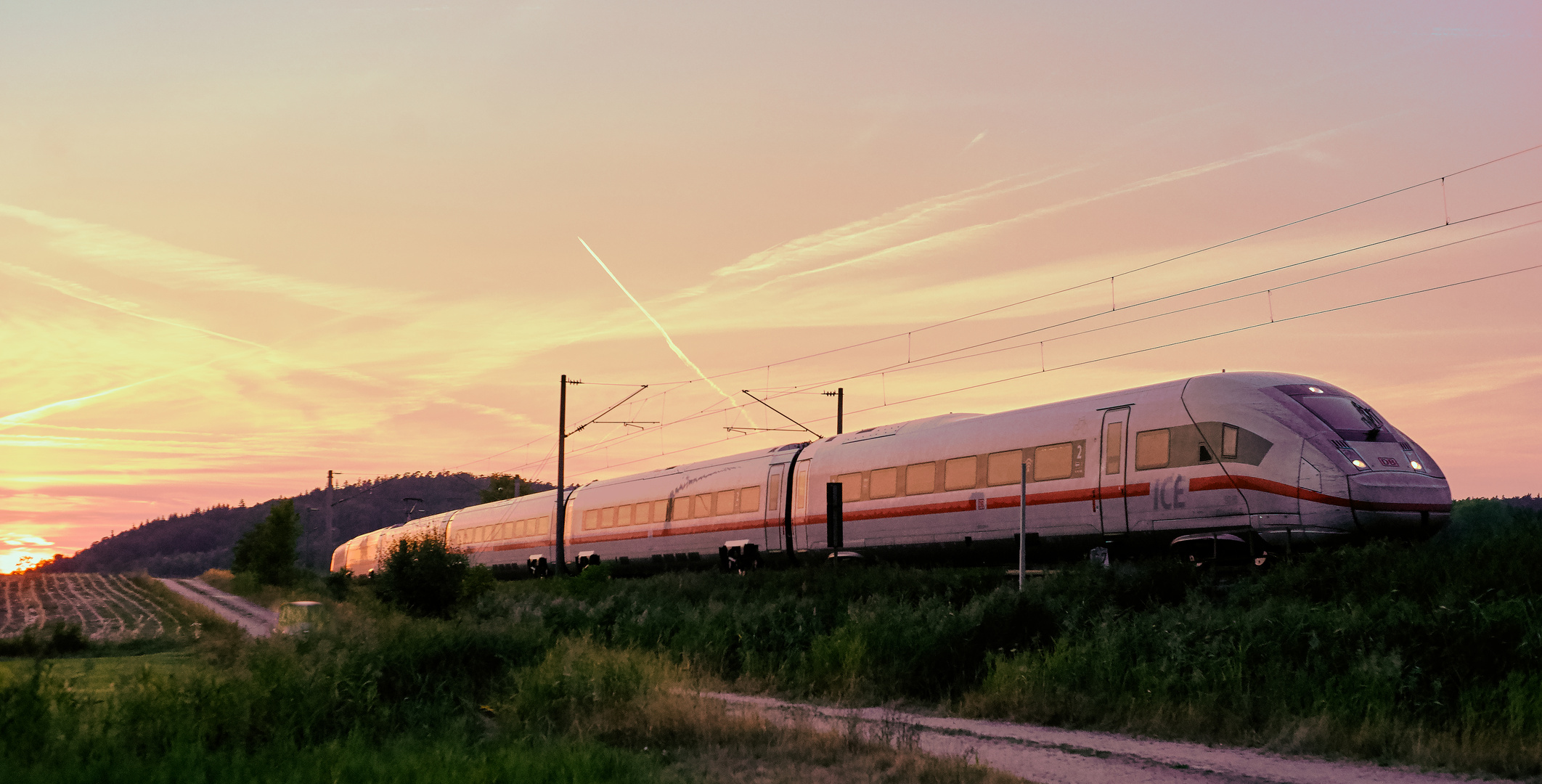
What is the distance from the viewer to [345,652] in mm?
15828

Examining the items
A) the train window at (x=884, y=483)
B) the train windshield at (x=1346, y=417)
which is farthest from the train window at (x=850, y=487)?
the train windshield at (x=1346, y=417)

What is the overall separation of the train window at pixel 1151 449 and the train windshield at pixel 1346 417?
7.95ft

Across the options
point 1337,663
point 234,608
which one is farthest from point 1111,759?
point 234,608

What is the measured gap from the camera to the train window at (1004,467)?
24781 mm

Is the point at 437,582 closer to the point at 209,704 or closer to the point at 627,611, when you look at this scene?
the point at 627,611

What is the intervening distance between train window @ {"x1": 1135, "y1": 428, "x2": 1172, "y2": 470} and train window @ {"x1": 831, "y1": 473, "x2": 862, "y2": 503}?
935 cm

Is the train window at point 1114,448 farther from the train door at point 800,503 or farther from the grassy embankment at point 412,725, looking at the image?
the train door at point 800,503

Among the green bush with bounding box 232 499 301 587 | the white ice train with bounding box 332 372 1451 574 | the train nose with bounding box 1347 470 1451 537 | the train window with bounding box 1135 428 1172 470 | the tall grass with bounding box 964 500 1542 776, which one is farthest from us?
the green bush with bounding box 232 499 301 587

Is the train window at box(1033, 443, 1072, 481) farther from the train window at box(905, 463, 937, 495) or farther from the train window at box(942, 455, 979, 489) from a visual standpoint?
the train window at box(905, 463, 937, 495)

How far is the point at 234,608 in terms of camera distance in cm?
5691

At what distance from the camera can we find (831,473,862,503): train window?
99.2 feet

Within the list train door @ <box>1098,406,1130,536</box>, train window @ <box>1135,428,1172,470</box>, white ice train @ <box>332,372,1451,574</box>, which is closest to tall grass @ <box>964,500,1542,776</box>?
white ice train @ <box>332,372,1451,574</box>

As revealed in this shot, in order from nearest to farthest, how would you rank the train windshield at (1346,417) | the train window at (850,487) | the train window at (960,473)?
the train windshield at (1346,417) < the train window at (960,473) < the train window at (850,487)

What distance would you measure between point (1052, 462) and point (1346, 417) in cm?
561
